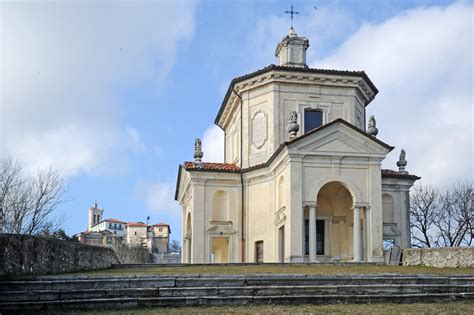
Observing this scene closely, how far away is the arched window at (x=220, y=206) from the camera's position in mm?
34969

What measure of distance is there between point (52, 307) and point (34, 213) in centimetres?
2688

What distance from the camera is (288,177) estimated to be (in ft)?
97.9

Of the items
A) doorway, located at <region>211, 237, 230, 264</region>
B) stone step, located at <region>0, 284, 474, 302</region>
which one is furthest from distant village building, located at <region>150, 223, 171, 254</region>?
stone step, located at <region>0, 284, 474, 302</region>

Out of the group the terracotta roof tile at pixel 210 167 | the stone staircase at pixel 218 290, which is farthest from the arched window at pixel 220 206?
the stone staircase at pixel 218 290

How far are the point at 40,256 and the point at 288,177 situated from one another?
16308mm

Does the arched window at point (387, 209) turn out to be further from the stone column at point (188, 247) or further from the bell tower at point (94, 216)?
the bell tower at point (94, 216)

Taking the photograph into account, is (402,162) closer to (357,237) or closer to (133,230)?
(357,237)

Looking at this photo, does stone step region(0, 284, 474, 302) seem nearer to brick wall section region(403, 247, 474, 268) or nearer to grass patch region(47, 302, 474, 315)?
grass patch region(47, 302, 474, 315)

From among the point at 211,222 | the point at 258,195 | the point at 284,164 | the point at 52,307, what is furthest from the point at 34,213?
the point at 52,307

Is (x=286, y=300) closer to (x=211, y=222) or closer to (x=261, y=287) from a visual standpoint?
(x=261, y=287)

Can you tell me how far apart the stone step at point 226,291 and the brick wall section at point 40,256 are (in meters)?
2.18

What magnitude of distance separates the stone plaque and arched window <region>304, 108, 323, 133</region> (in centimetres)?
246

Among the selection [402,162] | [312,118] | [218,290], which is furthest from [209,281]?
[402,162]

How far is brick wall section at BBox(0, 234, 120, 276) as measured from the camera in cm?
1353
